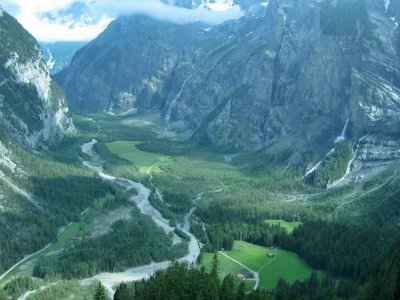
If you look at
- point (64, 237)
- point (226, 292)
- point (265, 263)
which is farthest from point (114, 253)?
point (226, 292)

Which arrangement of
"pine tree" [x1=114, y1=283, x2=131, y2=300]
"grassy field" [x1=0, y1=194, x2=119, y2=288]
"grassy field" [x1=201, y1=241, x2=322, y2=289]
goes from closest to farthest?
"pine tree" [x1=114, y1=283, x2=131, y2=300] → "grassy field" [x1=0, y1=194, x2=119, y2=288] → "grassy field" [x1=201, y1=241, x2=322, y2=289]

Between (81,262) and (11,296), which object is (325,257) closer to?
(81,262)

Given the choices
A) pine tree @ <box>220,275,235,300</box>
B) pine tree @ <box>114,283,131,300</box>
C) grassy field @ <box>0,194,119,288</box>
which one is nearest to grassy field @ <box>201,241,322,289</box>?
pine tree @ <box>220,275,235,300</box>

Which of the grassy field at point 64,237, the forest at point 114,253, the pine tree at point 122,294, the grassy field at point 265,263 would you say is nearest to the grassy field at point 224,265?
the grassy field at point 265,263

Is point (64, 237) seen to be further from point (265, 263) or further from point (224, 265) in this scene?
point (265, 263)

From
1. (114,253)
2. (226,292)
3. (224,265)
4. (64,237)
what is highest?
(226,292)

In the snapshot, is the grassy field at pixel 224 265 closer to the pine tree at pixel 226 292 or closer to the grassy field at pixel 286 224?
the pine tree at pixel 226 292

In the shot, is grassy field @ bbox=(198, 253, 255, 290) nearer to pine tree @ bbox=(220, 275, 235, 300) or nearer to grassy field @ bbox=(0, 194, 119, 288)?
pine tree @ bbox=(220, 275, 235, 300)

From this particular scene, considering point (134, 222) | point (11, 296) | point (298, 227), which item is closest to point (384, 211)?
point (298, 227)
